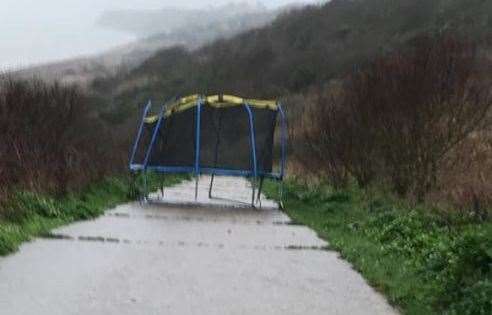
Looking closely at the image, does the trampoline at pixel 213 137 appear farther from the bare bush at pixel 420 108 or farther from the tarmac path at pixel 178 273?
the tarmac path at pixel 178 273

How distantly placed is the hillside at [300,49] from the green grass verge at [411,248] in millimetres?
31346

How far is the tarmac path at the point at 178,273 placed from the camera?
601 centimetres

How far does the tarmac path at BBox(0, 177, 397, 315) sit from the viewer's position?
6.01 m

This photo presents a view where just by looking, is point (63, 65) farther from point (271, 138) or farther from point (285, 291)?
point (285, 291)

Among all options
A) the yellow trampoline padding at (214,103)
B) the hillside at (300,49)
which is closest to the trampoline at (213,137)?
the yellow trampoline padding at (214,103)

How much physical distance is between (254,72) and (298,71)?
8.38 meters

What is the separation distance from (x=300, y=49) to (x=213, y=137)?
51.7 m

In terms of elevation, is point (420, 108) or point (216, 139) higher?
point (420, 108)

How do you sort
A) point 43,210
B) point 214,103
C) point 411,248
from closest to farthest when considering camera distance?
1. point 411,248
2. point 43,210
3. point 214,103

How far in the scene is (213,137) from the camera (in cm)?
1530

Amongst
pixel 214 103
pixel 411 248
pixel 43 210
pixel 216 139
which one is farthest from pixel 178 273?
pixel 216 139

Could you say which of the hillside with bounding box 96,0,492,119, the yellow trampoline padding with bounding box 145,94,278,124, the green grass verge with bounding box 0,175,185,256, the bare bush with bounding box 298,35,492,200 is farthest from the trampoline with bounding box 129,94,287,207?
the hillside with bounding box 96,0,492,119

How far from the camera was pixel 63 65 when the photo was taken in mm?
97188

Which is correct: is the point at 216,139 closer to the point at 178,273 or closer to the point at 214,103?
the point at 214,103
